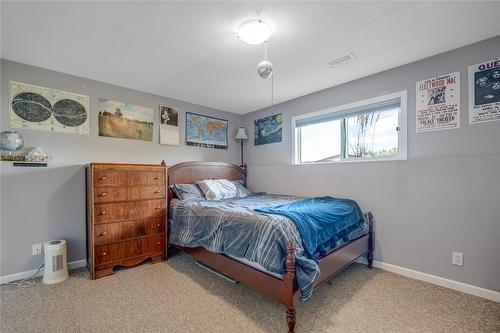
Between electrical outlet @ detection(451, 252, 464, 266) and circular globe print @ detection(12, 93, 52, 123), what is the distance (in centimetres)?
442

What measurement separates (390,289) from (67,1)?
3.47 metres

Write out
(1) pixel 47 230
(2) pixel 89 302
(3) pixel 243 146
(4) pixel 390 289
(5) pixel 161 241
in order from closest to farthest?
(2) pixel 89 302 → (4) pixel 390 289 → (1) pixel 47 230 → (5) pixel 161 241 → (3) pixel 243 146

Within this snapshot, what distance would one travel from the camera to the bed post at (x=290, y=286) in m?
1.49

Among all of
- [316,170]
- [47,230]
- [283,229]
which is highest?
[316,170]

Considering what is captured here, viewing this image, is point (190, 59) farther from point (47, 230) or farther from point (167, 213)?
point (47, 230)

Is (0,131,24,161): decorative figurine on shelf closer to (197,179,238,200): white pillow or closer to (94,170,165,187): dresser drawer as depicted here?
(94,170,165,187): dresser drawer

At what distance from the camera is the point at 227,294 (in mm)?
2020

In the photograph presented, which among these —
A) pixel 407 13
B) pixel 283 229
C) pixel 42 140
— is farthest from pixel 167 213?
pixel 407 13

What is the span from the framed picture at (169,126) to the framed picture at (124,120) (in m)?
0.16

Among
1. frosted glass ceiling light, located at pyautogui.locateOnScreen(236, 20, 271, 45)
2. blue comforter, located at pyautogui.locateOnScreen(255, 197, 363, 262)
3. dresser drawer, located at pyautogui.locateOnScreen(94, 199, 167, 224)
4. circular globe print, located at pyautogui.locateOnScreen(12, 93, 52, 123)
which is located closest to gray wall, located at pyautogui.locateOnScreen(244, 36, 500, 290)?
blue comforter, located at pyautogui.locateOnScreen(255, 197, 363, 262)

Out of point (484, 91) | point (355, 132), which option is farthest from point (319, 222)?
point (484, 91)

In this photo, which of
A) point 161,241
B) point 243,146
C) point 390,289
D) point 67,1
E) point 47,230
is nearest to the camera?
point 67,1

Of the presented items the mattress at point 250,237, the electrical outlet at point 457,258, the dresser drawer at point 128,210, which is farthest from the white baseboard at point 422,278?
the dresser drawer at point 128,210

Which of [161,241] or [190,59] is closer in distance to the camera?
[190,59]
